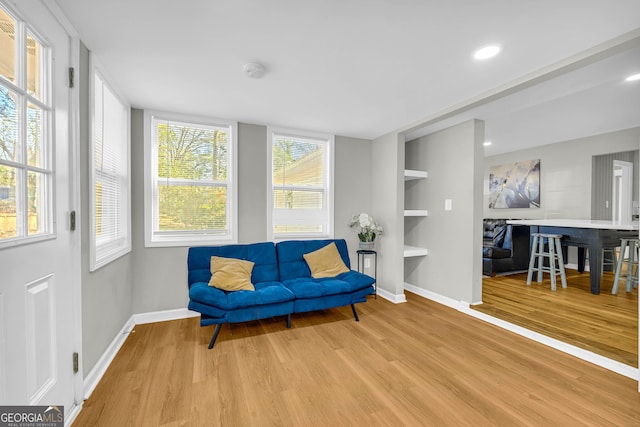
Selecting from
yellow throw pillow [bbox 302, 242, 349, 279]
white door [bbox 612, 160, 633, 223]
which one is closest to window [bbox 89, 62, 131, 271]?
yellow throw pillow [bbox 302, 242, 349, 279]

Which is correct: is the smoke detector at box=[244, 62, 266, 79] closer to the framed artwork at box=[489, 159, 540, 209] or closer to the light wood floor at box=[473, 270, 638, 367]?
the light wood floor at box=[473, 270, 638, 367]

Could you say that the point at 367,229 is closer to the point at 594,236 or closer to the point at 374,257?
the point at 374,257

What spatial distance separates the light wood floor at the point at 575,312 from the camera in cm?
233

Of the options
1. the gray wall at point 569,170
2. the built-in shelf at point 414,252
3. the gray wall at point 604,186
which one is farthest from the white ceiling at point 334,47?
the gray wall at point 604,186

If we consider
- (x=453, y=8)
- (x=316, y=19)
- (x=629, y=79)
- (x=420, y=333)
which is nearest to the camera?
(x=453, y=8)

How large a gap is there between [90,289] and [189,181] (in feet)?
5.01

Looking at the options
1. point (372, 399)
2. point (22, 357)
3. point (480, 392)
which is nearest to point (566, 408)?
point (480, 392)

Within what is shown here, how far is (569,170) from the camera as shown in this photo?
16.8ft

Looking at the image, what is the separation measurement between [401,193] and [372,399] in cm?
252

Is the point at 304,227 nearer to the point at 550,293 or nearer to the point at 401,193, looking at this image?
the point at 401,193

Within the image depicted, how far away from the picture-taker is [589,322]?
9.02 feet

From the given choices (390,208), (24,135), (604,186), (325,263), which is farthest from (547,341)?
(604,186)

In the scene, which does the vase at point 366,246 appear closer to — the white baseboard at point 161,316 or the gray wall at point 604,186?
the white baseboard at point 161,316

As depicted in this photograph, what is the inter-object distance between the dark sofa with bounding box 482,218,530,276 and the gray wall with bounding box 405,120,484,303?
155 centimetres
